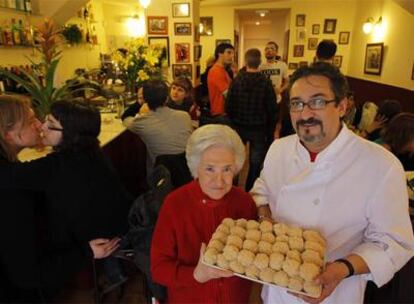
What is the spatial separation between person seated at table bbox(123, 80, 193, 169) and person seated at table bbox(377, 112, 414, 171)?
4.74 ft

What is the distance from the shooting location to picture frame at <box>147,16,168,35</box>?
204 inches

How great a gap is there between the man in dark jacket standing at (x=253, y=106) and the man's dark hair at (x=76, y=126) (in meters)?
1.82

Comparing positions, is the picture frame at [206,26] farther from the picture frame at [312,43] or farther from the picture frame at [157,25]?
the picture frame at [157,25]

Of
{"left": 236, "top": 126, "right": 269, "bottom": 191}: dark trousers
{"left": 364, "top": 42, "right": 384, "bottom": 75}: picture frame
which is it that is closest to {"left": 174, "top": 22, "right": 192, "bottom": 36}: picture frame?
{"left": 236, "top": 126, "right": 269, "bottom": 191}: dark trousers

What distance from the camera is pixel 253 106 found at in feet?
10.0

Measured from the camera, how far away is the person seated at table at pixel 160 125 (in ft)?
7.86

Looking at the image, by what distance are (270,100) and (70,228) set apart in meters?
2.22

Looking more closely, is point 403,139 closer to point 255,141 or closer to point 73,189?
point 255,141

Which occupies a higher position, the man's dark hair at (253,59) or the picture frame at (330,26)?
the picture frame at (330,26)

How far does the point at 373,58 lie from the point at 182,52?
3.64 m

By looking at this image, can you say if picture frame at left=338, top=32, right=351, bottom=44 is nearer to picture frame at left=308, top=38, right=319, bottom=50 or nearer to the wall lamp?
picture frame at left=308, top=38, right=319, bottom=50

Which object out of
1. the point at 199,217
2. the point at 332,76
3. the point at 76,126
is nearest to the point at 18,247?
the point at 76,126

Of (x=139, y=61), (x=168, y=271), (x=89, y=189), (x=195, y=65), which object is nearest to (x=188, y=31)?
(x=195, y=65)

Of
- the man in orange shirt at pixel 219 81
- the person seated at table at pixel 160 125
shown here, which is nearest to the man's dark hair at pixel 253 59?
the man in orange shirt at pixel 219 81
